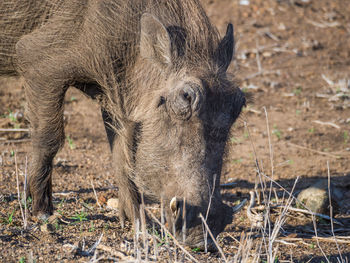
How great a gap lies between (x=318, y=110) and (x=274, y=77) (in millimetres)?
1072

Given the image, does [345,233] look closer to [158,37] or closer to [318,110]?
[158,37]

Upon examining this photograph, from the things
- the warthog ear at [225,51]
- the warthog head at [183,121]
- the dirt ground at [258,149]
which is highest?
the warthog ear at [225,51]

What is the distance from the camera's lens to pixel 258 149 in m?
5.99

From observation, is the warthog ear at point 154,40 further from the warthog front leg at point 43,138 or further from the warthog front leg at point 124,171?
the warthog front leg at point 43,138

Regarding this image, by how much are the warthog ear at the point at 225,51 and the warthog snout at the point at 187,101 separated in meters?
0.39

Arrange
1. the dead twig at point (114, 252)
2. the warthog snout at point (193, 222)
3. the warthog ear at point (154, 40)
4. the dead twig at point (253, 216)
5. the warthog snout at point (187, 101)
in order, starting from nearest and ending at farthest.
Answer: the dead twig at point (114, 252) → the warthog snout at point (193, 222) → the warthog snout at point (187, 101) → the warthog ear at point (154, 40) → the dead twig at point (253, 216)

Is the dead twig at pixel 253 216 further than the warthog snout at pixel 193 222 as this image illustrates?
Yes

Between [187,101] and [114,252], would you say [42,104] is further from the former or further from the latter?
[114,252]

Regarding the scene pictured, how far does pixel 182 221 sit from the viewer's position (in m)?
3.22

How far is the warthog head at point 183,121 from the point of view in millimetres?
3275

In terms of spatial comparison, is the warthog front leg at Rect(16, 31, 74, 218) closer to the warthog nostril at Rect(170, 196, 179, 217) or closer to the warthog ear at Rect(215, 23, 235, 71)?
the warthog ear at Rect(215, 23, 235, 71)

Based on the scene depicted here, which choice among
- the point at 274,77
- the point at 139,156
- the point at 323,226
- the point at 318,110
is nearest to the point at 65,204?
the point at 139,156

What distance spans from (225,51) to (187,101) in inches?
26.2

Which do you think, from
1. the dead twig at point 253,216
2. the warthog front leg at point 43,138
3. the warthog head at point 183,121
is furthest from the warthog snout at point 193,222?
the warthog front leg at point 43,138
